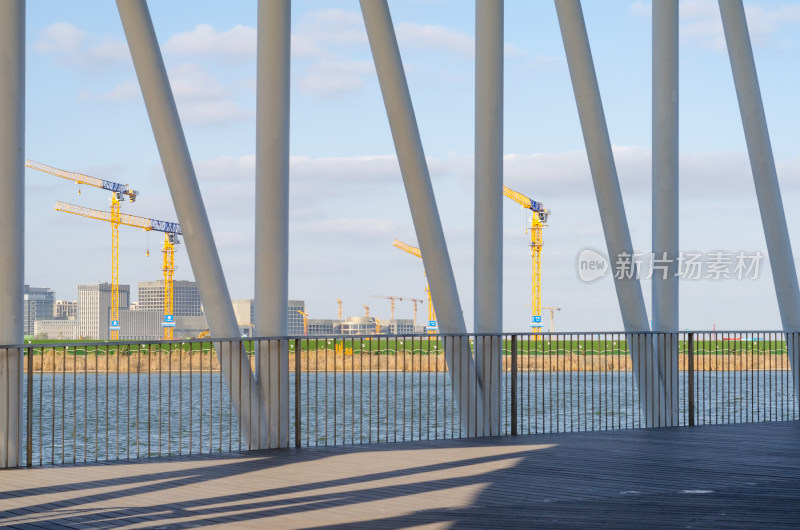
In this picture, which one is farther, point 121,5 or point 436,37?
point 436,37

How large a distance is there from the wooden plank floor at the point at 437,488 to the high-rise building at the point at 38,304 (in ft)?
587

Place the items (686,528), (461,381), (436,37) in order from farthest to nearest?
(436,37), (461,381), (686,528)

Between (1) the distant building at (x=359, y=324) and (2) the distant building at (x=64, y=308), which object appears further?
(2) the distant building at (x=64, y=308)

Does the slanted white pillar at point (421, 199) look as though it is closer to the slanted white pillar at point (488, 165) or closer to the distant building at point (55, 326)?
the slanted white pillar at point (488, 165)

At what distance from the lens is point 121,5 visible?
992cm

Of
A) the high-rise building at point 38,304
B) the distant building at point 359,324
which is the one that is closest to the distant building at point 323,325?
the distant building at point 359,324

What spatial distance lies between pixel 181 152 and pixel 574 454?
16.4 ft

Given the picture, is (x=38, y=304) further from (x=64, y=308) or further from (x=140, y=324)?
(x=140, y=324)

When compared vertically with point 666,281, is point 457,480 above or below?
below

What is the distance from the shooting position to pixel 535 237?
371 ft

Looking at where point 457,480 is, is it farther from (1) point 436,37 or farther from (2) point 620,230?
(1) point 436,37

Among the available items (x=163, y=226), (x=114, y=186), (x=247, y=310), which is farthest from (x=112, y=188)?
(x=247, y=310)

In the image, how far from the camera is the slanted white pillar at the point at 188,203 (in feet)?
32.9

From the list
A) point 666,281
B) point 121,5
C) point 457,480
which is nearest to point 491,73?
point 666,281
